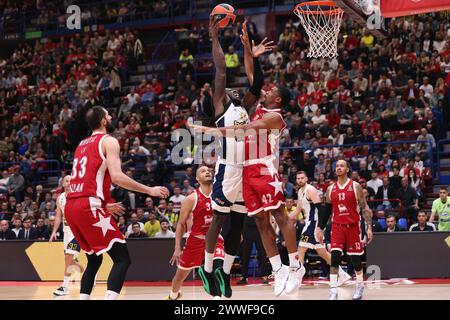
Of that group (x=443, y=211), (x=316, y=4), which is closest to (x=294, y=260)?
(x=316, y=4)

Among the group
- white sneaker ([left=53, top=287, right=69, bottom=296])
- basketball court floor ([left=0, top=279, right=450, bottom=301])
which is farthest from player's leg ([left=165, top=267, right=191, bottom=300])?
white sneaker ([left=53, top=287, right=69, bottom=296])

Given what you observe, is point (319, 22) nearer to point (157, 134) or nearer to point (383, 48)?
point (383, 48)

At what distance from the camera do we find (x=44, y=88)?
993 inches

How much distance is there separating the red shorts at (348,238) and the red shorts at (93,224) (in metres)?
4.44

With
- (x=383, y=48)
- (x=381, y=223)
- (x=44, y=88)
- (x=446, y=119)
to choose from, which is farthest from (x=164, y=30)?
(x=381, y=223)

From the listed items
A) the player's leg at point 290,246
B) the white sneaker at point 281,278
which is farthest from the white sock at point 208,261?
the player's leg at point 290,246

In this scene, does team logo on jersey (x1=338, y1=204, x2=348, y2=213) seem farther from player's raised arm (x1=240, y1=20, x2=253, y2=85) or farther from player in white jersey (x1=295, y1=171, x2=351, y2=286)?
player's raised arm (x1=240, y1=20, x2=253, y2=85)

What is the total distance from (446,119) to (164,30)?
11774 millimetres

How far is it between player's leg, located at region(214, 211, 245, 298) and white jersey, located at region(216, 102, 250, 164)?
0.66 m

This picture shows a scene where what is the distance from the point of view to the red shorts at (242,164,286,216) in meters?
Answer: 8.61

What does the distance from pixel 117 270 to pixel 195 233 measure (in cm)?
258

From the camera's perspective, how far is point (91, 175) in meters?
7.37

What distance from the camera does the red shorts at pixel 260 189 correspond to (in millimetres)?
8609

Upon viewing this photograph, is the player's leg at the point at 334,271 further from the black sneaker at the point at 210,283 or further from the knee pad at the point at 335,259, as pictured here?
the black sneaker at the point at 210,283
